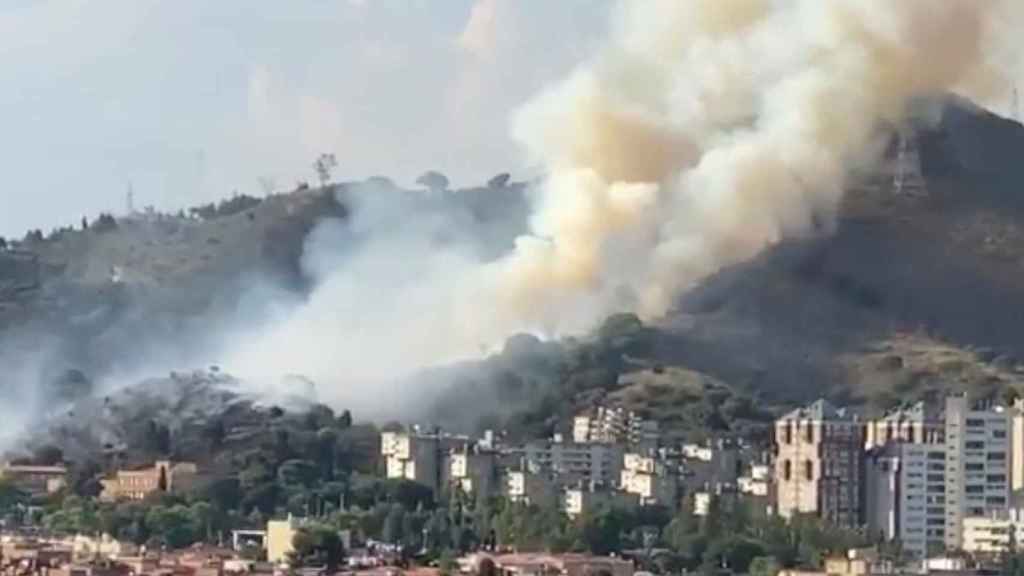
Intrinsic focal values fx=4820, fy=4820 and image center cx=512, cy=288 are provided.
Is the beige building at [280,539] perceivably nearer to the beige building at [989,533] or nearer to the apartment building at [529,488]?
the apartment building at [529,488]

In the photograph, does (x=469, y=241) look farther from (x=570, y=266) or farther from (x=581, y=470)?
(x=581, y=470)

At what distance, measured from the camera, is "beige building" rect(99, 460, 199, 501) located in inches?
2304

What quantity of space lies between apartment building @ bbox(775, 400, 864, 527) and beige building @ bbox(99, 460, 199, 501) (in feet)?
23.9

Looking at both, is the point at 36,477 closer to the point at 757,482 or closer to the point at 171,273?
the point at 757,482

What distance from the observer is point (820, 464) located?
59.9 m

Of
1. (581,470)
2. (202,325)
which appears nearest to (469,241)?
(202,325)

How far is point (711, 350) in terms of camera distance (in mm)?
67250

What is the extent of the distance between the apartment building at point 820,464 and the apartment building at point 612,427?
2.34m

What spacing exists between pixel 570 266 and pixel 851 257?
6738 mm

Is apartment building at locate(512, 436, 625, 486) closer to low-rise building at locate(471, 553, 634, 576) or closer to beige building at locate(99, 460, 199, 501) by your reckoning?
beige building at locate(99, 460, 199, 501)

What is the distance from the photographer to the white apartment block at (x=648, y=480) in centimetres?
5916

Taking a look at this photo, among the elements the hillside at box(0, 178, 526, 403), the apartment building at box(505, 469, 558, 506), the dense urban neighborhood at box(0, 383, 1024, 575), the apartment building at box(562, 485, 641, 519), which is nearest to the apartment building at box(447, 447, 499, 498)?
the dense urban neighborhood at box(0, 383, 1024, 575)

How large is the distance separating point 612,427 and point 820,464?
494 cm

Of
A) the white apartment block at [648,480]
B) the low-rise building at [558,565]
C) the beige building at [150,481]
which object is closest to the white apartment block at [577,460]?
the white apartment block at [648,480]
